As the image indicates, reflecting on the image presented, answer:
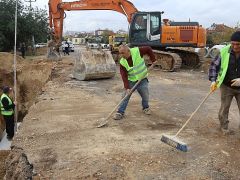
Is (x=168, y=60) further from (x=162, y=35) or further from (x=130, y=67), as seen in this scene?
(x=130, y=67)

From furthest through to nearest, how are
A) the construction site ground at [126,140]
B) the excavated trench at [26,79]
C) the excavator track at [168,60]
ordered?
the excavated trench at [26,79] < the excavator track at [168,60] < the construction site ground at [126,140]

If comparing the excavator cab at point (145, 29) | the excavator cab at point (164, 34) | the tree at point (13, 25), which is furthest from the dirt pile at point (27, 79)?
the tree at point (13, 25)

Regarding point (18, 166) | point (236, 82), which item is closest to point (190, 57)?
point (236, 82)

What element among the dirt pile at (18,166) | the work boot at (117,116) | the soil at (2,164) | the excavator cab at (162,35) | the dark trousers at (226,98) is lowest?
the soil at (2,164)

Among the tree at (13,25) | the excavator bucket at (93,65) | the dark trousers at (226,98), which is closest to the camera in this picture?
the dark trousers at (226,98)

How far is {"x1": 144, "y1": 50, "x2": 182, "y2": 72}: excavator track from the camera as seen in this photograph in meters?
16.3

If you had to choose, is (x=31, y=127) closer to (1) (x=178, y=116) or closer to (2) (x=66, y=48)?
(1) (x=178, y=116)

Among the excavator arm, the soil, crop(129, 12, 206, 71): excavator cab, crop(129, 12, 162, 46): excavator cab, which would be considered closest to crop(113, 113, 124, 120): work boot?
the soil

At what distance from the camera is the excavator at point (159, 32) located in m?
17.0

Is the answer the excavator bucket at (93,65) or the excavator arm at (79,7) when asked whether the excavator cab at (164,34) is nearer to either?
the excavator arm at (79,7)

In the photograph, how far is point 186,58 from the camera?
18.2 m

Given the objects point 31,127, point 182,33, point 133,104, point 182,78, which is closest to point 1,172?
point 31,127

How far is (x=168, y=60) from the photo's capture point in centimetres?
1680

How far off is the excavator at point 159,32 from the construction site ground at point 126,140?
256 inches
